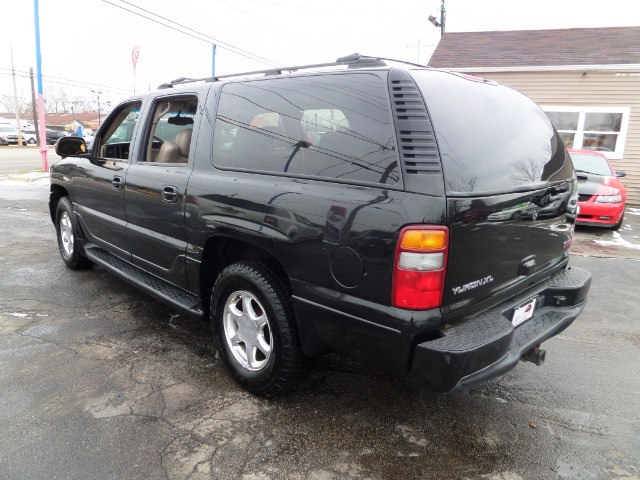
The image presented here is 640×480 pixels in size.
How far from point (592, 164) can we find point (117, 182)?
29.5ft

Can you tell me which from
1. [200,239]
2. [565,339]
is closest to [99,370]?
[200,239]

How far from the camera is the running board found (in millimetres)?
3164

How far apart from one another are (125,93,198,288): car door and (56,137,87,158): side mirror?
1.32 metres

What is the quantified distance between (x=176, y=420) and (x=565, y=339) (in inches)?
120

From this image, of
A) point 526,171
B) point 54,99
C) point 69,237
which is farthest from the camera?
point 54,99

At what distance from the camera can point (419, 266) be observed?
1994 mm

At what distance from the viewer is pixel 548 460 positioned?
2.31 m

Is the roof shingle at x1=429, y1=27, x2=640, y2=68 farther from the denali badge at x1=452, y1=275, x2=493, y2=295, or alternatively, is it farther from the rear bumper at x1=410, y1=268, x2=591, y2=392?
the denali badge at x1=452, y1=275, x2=493, y2=295

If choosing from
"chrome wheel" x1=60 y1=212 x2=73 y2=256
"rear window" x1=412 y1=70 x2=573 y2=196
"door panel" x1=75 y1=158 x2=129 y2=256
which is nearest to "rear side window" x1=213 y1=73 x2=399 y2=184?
"rear window" x1=412 y1=70 x2=573 y2=196

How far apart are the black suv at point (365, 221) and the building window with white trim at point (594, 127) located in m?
11.0

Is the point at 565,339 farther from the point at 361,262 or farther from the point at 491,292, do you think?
the point at 361,262

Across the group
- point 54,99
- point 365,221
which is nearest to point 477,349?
point 365,221

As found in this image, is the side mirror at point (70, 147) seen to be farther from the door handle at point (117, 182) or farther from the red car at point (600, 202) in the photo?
the red car at point (600, 202)

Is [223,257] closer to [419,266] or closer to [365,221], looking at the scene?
[365,221]
